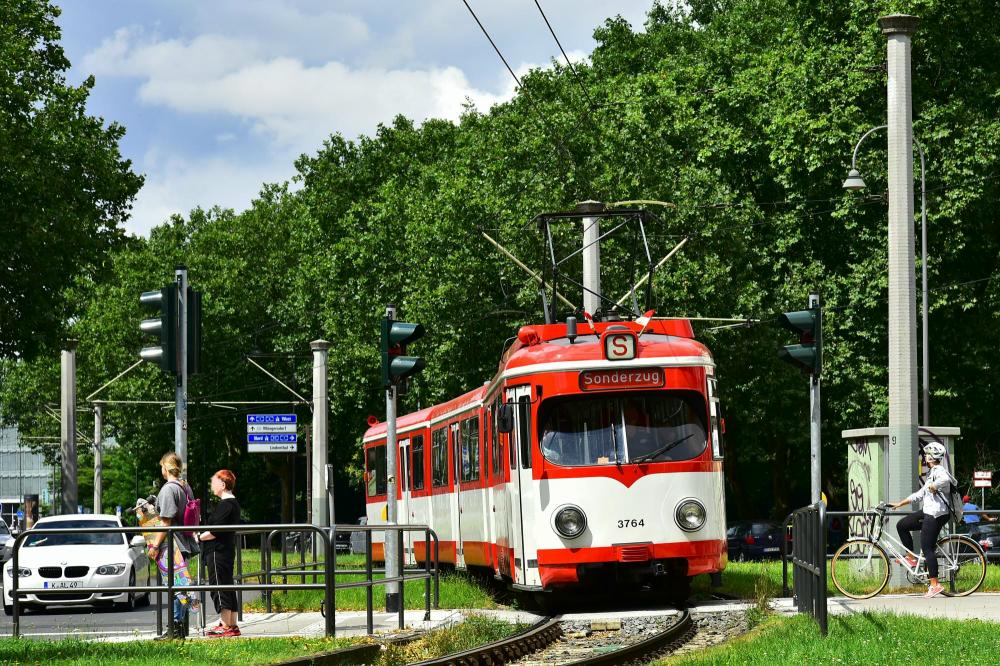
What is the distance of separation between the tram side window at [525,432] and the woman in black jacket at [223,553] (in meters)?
3.54

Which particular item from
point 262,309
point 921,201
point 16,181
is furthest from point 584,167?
point 262,309

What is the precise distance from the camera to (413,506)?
28922 millimetres

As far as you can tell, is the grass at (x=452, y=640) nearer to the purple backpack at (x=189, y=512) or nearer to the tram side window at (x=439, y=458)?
the purple backpack at (x=189, y=512)

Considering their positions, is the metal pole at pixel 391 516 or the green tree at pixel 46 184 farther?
the green tree at pixel 46 184

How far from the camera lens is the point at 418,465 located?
2847 centimetres

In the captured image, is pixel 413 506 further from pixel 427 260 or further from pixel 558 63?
pixel 558 63

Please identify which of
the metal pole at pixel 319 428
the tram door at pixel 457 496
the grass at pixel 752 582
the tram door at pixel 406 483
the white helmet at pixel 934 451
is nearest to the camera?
the white helmet at pixel 934 451

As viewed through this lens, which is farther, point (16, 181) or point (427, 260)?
point (427, 260)

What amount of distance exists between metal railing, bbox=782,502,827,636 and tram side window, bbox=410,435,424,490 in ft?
42.4

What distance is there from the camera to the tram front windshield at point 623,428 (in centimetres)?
1767

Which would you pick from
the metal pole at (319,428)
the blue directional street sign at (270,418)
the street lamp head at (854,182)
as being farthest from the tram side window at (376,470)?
the street lamp head at (854,182)

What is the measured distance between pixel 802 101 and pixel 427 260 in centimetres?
1021

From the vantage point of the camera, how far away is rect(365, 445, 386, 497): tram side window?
106 ft

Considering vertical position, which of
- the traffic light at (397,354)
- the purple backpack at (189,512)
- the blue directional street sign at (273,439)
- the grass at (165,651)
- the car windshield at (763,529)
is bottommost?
the car windshield at (763,529)
